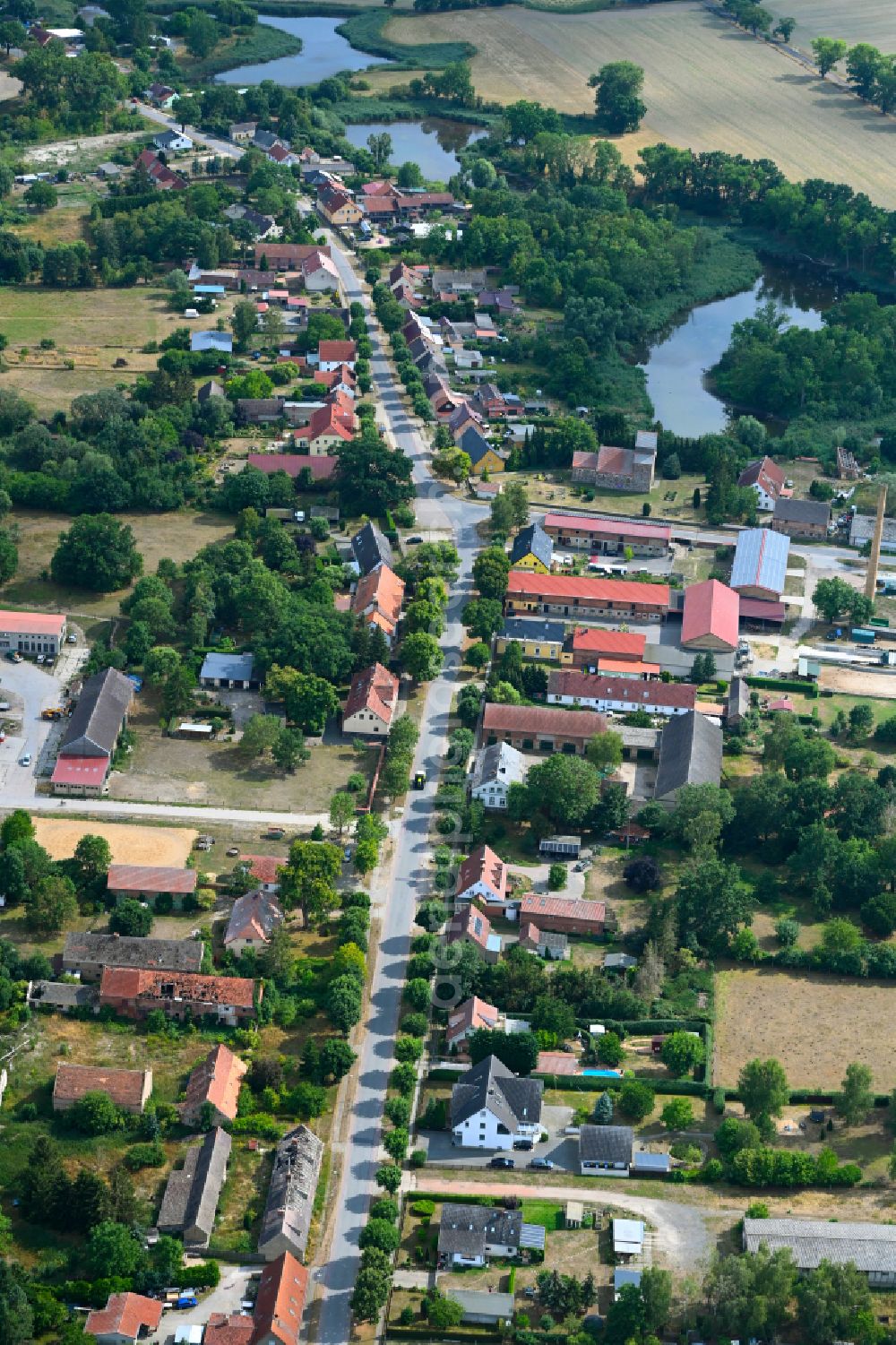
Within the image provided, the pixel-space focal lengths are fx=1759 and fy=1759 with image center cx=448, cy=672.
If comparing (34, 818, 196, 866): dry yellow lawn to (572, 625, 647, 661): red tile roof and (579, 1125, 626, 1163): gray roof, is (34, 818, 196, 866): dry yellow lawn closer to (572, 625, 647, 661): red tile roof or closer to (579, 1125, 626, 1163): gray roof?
(579, 1125, 626, 1163): gray roof

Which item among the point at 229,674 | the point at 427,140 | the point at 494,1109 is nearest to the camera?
the point at 494,1109

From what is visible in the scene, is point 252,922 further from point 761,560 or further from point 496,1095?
point 761,560

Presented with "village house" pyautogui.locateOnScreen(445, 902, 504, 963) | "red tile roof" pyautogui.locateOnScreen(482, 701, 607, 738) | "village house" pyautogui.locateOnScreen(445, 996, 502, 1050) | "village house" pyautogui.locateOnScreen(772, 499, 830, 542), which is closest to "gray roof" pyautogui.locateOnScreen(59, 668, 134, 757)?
"red tile roof" pyautogui.locateOnScreen(482, 701, 607, 738)

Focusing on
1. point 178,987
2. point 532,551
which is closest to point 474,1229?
point 178,987

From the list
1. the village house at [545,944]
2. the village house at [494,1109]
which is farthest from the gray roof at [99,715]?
the village house at [494,1109]

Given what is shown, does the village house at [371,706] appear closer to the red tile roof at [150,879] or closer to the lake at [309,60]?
the red tile roof at [150,879]

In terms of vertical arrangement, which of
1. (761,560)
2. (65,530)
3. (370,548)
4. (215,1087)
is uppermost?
(761,560)
